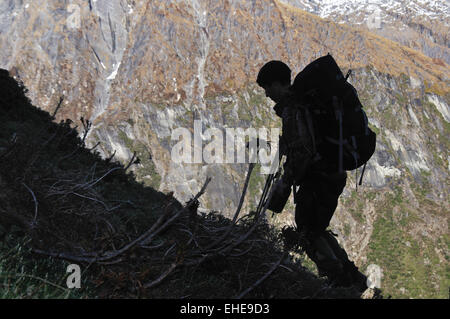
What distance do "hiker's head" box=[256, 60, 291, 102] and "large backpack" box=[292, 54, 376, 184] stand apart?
16 cm

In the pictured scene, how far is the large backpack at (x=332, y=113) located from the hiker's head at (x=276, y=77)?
0.54ft

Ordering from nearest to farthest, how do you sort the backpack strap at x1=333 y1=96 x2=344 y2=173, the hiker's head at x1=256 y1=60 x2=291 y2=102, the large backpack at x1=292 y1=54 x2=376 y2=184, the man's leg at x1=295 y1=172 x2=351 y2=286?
the backpack strap at x1=333 y1=96 x2=344 y2=173, the large backpack at x1=292 y1=54 x2=376 y2=184, the man's leg at x1=295 y1=172 x2=351 y2=286, the hiker's head at x1=256 y1=60 x2=291 y2=102

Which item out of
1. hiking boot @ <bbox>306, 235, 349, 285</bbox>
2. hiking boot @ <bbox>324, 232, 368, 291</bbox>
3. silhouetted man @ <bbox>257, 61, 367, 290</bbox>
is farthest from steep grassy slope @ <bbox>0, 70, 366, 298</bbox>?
hiking boot @ <bbox>324, 232, 368, 291</bbox>

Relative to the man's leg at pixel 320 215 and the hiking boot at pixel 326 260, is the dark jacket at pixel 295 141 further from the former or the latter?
the hiking boot at pixel 326 260

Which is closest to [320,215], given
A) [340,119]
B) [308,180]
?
[308,180]

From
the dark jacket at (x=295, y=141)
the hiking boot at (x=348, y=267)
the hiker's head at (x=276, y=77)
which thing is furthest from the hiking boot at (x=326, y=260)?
the hiker's head at (x=276, y=77)

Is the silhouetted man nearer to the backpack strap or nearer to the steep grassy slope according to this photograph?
the backpack strap

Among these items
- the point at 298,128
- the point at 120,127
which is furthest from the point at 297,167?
the point at 120,127

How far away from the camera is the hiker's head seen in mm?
4535

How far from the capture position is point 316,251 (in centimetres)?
451

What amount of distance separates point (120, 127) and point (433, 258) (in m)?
151

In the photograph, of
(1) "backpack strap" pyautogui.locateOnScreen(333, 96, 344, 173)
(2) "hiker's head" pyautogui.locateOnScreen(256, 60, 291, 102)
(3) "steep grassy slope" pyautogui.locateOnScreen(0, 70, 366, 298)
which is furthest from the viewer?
(2) "hiker's head" pyautogui.locateOnScreen(256, 60, 291, 102)

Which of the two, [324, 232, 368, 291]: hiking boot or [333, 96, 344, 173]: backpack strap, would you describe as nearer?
[333, 96, 344, 173]: backpack strap
